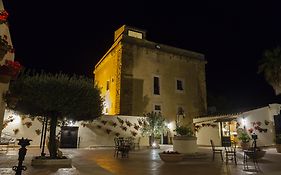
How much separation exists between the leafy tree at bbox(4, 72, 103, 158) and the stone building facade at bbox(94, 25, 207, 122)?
12.9m

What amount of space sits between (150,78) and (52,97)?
54.4 ft

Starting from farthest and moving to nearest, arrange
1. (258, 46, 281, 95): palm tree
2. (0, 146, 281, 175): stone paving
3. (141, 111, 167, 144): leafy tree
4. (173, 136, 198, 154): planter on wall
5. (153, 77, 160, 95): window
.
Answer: (153, 77, 160, 95): window
(141, 111, 167, 144): leafy tree
(258, 46, 281, 95): palm tree
(173, 136, 198, 154): planter on wall
(0, 146, 281, 175): stone paving

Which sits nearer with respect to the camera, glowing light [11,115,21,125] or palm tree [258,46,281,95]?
glowing light [11,115,21,125]

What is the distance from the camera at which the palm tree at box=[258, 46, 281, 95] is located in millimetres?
17281

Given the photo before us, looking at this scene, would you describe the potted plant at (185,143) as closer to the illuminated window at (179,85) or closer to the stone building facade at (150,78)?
the stone building facade at (150,78)

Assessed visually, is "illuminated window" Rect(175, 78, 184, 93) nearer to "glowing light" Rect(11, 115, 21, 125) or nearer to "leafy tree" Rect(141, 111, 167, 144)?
"leafy tree" Rect(141, 111, 167, 144)

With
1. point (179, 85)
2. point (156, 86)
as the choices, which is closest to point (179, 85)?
point (179, 85)

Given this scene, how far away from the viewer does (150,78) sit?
25.4 metres

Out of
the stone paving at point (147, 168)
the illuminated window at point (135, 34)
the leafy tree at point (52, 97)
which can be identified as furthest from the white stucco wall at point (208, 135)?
the leafy tree at point (52, 97)

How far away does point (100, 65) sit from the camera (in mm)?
30797

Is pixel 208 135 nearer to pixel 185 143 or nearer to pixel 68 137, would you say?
pixel 185 143

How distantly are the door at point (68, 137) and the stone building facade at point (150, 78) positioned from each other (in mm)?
5544

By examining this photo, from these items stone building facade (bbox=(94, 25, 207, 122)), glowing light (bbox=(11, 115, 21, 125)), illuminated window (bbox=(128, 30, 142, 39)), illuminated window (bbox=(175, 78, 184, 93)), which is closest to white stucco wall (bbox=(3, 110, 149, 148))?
glowing light (bbox=(11, 115, 21, 125))

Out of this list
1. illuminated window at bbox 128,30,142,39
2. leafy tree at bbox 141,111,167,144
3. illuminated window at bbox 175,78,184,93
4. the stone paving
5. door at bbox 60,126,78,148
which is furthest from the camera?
illuminated window at bbox 175,78,184,93
